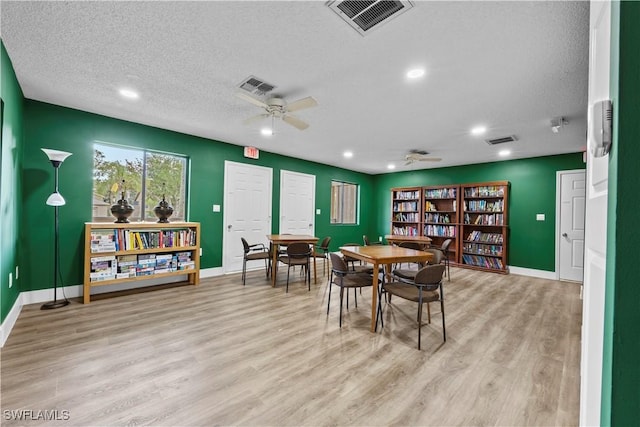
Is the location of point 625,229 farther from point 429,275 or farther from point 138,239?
point 138,239

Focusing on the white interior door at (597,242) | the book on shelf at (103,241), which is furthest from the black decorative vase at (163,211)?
the white interior door at (597,242)

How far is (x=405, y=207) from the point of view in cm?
788

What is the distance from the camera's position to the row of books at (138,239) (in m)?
3.77

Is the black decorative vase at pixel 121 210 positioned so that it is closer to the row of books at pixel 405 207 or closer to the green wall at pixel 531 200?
the row of books at pixel 405 207

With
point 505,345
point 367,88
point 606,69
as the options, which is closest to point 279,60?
point 367,88

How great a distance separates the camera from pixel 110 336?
270 cm

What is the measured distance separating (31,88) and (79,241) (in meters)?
1.96

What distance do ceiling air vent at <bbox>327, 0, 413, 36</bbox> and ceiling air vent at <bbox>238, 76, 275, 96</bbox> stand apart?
→ 1.25 metres

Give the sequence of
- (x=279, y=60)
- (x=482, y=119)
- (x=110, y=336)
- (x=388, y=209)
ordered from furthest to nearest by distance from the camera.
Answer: (x=388, y=209)
(x=482, y=119)
(x=110, y=336)
(x=279, y=60)

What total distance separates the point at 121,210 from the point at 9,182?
131 centimetres

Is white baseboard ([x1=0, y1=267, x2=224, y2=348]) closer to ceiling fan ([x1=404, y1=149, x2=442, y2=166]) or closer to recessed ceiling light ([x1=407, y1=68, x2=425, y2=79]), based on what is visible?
recessed ceiling light ([x1=407, y1=68, x2=425, y2=79])

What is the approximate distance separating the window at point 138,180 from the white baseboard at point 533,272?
6887 millimetres

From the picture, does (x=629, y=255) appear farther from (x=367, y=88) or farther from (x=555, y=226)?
(x=555, y=226)

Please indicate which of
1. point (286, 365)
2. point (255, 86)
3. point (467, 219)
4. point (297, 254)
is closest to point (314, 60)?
point (255, 86)
